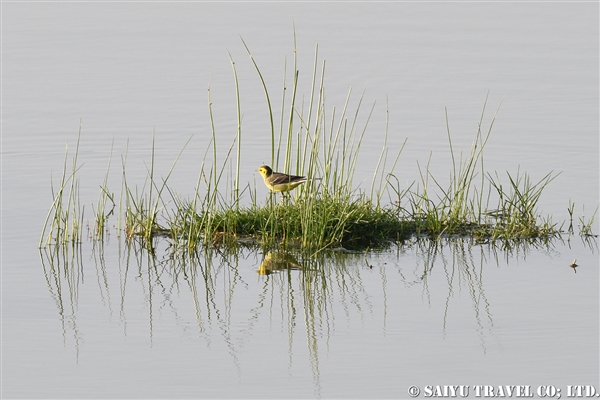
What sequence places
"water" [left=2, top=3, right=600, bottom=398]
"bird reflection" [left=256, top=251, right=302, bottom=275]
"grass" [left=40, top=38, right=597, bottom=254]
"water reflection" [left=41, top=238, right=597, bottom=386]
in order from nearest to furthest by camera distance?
"water" [left=2, top=3, right=600, bottom=398] < "water reflection" [left=41, top=238, right=597, bottom=386] < "bird reflection" [left=256, top=251, right=302, bottom=275] < "grass" [left=40, top=38, right=597, bottom=254]

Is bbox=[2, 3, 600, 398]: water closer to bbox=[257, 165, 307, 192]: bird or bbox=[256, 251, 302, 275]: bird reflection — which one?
bbox=[256, 251, 302, 275]: bird reflection

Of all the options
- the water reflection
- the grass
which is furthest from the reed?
the water reflection

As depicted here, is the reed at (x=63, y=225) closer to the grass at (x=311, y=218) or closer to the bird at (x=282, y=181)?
the grass at (x=311, y=218)

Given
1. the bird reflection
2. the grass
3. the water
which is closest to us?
the water

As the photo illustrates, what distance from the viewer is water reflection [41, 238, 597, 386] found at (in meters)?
6.86

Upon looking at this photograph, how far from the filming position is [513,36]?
60.2ft

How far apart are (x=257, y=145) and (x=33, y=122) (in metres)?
2.86

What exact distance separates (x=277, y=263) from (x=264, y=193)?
8.45ft

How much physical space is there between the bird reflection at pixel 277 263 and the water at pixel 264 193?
9 centimetres

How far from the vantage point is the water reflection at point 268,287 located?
686 centimetres

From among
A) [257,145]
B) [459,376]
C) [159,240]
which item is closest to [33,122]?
[257,145]

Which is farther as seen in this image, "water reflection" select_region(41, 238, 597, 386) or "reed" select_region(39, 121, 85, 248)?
"reed" select_region(39, 121, 85, 248)

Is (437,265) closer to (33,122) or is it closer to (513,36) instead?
(33,122)

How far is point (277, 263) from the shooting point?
8.27 metres
